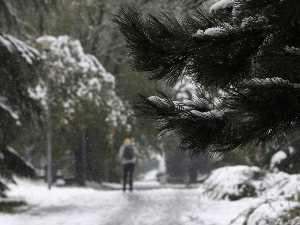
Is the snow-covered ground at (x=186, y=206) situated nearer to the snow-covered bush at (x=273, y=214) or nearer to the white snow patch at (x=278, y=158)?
the snow-covered bush at (x=273, y=214)

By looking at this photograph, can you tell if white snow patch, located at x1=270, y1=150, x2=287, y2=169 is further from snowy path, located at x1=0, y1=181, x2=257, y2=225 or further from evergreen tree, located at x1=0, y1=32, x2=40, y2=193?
evergreen tree, located at x1=0, y1=32, x2=40, y2=193

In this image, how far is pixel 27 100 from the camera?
959cm

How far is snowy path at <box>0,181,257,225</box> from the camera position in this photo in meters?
7.52

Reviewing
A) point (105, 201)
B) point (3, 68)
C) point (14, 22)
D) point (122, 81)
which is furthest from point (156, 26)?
point (122, 81)

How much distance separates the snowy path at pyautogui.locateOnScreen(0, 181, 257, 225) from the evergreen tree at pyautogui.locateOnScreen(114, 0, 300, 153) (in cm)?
428

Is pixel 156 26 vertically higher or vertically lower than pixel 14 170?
higher

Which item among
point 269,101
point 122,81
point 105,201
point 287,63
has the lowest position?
point 105,201

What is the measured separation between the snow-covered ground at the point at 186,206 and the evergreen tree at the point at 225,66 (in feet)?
7.28

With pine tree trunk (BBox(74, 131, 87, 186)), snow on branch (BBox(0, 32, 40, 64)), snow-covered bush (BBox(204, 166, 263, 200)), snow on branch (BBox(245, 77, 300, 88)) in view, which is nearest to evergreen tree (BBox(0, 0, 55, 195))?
snow on branch (BBox(0, 32, 40, 64))

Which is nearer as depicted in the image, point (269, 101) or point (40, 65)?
point (269, 101)

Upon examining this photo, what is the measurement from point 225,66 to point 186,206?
7.12 m

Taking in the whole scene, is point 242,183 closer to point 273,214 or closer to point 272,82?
point 273,214

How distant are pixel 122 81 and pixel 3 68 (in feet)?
41.4

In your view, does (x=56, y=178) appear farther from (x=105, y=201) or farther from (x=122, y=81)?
(x=105, y=201)
